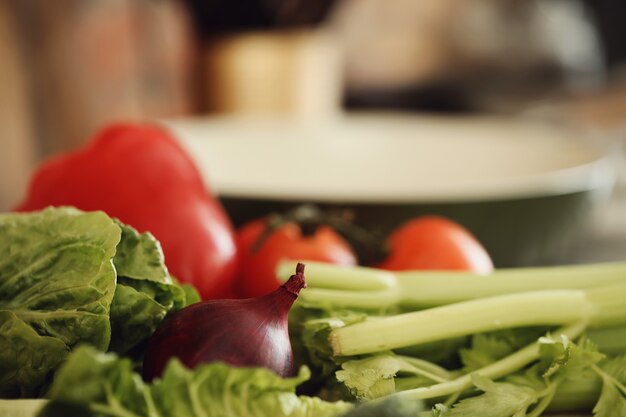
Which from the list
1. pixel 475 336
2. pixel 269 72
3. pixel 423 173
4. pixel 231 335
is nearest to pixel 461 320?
pixel 475 336

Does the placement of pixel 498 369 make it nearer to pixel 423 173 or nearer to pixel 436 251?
pixel 436 251

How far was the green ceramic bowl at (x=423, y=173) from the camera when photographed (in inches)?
32.5

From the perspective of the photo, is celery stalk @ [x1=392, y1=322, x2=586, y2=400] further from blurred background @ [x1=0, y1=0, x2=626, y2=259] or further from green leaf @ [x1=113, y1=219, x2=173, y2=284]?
blurred background @ [x1=0, y1=0, x2=626, y2=259]

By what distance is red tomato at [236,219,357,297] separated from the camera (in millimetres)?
667

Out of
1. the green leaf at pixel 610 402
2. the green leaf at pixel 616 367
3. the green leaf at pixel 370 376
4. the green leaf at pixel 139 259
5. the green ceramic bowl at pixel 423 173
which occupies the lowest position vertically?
the green ceramic bowl at pixel 423 173

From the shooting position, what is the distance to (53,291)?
42 cm

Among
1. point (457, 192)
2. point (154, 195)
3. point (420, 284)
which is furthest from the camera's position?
point (457, 192)

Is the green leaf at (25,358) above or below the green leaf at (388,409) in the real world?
below

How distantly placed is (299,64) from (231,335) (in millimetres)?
1586

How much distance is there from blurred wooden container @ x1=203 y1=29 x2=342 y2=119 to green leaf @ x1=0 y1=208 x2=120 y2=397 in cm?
147

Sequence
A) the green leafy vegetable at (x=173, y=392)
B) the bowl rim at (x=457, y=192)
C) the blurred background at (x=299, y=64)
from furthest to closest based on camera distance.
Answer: the blurred background at (x=299, y=64), the bowl rim at (x=457, y=192), the green leafy vegetable at (x=173, y=392)

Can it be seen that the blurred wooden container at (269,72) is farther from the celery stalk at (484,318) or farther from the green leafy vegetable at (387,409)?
the green leafy vegetable at (387,409)

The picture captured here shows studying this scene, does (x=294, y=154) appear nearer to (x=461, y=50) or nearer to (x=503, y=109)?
(x=503, y=109)

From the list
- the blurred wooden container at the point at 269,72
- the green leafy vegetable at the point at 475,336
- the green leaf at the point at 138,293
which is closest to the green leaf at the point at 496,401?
the green leafy vegetable at the point at 475,336
